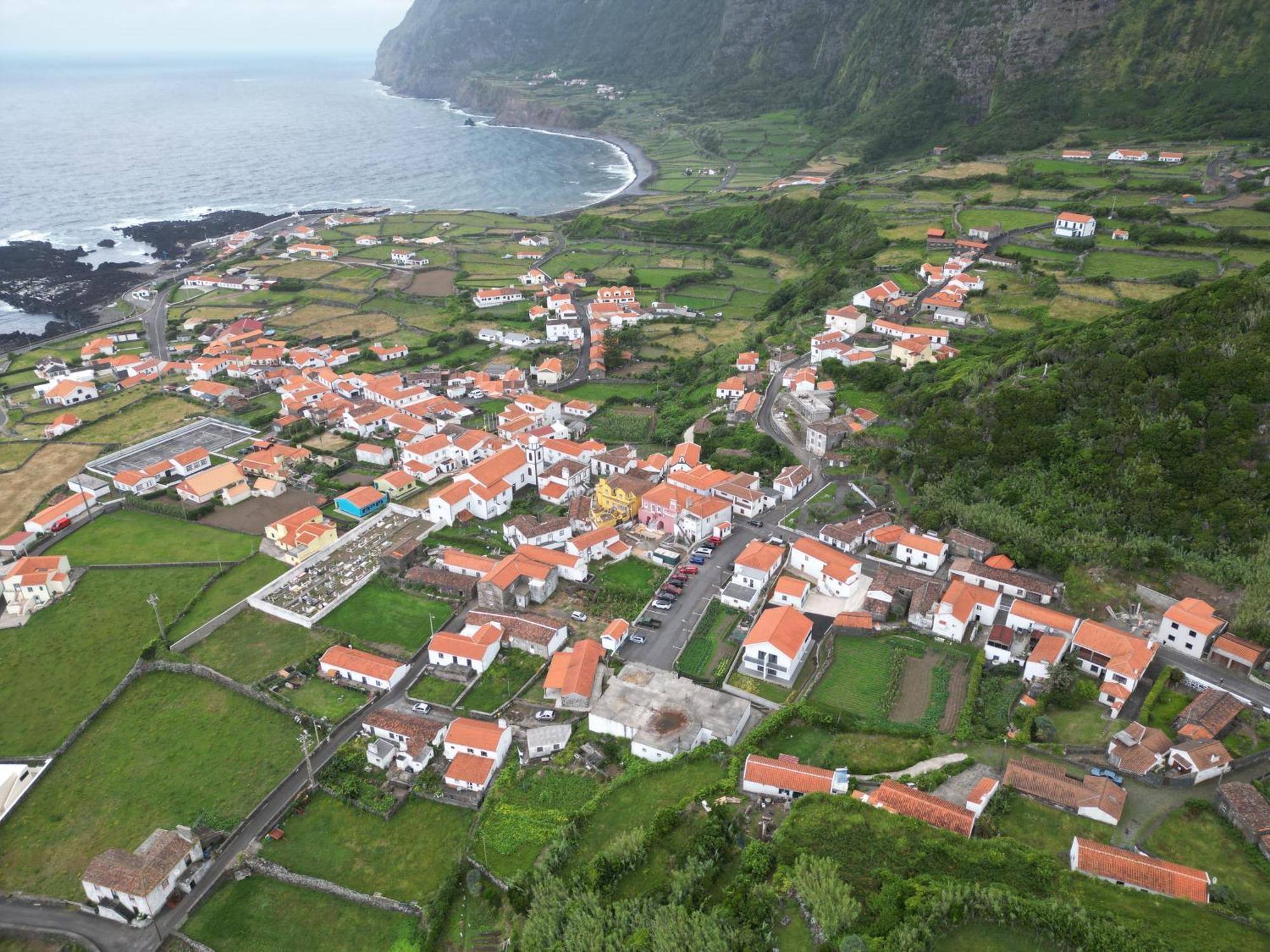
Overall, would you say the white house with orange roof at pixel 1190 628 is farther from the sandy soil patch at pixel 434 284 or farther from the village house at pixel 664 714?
the sandy soil patch at pixel 434 284

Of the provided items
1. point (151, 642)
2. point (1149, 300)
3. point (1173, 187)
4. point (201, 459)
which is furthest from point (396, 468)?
point (1173, 187)

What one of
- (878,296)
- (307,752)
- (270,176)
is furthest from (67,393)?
(270,176)

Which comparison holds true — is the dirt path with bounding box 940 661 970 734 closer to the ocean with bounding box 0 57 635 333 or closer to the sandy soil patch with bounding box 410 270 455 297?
the sandy soil patch with bounding box 410 270 455 297

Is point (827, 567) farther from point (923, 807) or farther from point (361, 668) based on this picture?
point (361, 668)

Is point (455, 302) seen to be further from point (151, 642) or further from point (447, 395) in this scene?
point (151, 642)

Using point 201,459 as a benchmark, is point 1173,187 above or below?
above

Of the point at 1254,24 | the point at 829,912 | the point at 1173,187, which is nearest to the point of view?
the point at 829,912

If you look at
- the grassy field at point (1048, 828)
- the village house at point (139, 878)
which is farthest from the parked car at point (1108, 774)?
the village house at point (139, 878)
